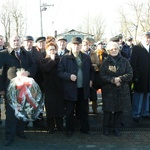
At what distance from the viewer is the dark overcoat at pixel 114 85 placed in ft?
18.4

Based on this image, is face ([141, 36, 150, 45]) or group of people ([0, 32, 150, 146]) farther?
face ([141, 36, 150, 45])

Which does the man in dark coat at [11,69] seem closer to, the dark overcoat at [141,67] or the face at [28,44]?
the face at [28,44]

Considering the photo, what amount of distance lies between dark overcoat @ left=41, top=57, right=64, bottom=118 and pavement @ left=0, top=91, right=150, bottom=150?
493mm

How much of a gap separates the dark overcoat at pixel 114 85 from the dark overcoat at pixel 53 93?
3.11 ft

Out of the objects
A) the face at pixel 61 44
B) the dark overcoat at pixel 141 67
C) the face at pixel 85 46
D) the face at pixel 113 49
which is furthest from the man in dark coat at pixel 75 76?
the dark overcoat at pixel 141 67

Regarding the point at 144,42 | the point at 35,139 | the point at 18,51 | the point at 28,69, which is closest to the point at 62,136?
the point at 35,139

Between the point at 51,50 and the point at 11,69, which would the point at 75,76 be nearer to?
the point at 51,50

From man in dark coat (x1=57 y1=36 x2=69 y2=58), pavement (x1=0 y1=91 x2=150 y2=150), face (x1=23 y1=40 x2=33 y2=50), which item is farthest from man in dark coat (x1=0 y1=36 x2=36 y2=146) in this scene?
face (x1=23 y1=40 x2=33 y2=50)

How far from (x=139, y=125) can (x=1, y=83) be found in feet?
10.7

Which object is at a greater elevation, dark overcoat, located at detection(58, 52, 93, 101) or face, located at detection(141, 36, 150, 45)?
face, located at detection(141, 36, 150, 45)

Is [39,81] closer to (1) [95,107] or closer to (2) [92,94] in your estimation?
(2) [92,94]

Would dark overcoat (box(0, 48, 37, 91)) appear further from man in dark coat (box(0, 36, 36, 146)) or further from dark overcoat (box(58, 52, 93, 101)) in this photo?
dark overcoat (box(58, 52, 93, 101))

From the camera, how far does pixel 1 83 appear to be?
529cm

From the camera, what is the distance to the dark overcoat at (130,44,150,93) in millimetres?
6359
